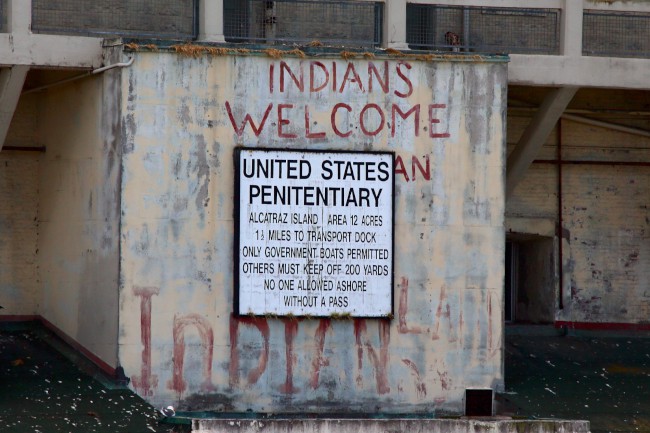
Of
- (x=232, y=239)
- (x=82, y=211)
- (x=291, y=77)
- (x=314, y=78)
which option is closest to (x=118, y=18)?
(x=291, y=77)

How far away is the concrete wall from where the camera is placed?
17766mm

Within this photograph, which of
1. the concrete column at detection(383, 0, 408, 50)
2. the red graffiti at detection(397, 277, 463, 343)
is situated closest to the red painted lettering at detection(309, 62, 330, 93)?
the concrete column at detection(383, 0, 408, 50)

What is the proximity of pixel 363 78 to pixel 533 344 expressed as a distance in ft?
18.8

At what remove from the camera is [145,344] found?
696 inches

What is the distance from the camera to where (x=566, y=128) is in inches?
880

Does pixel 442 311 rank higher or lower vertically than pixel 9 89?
lower

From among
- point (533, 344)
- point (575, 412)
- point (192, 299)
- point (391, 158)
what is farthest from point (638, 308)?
point (192, 299)

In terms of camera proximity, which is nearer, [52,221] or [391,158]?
[391,158]

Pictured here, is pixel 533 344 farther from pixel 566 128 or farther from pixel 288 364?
pixel 288 364

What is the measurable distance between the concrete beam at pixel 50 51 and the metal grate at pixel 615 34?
7146mm

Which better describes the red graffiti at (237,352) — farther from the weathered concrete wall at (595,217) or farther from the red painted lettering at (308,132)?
the weathered concrete wall at (595,217)

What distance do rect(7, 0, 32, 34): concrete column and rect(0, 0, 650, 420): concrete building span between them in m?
0.04

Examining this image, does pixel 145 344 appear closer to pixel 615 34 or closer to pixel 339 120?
pixel 339 120

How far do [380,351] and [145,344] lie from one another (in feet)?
10.3
